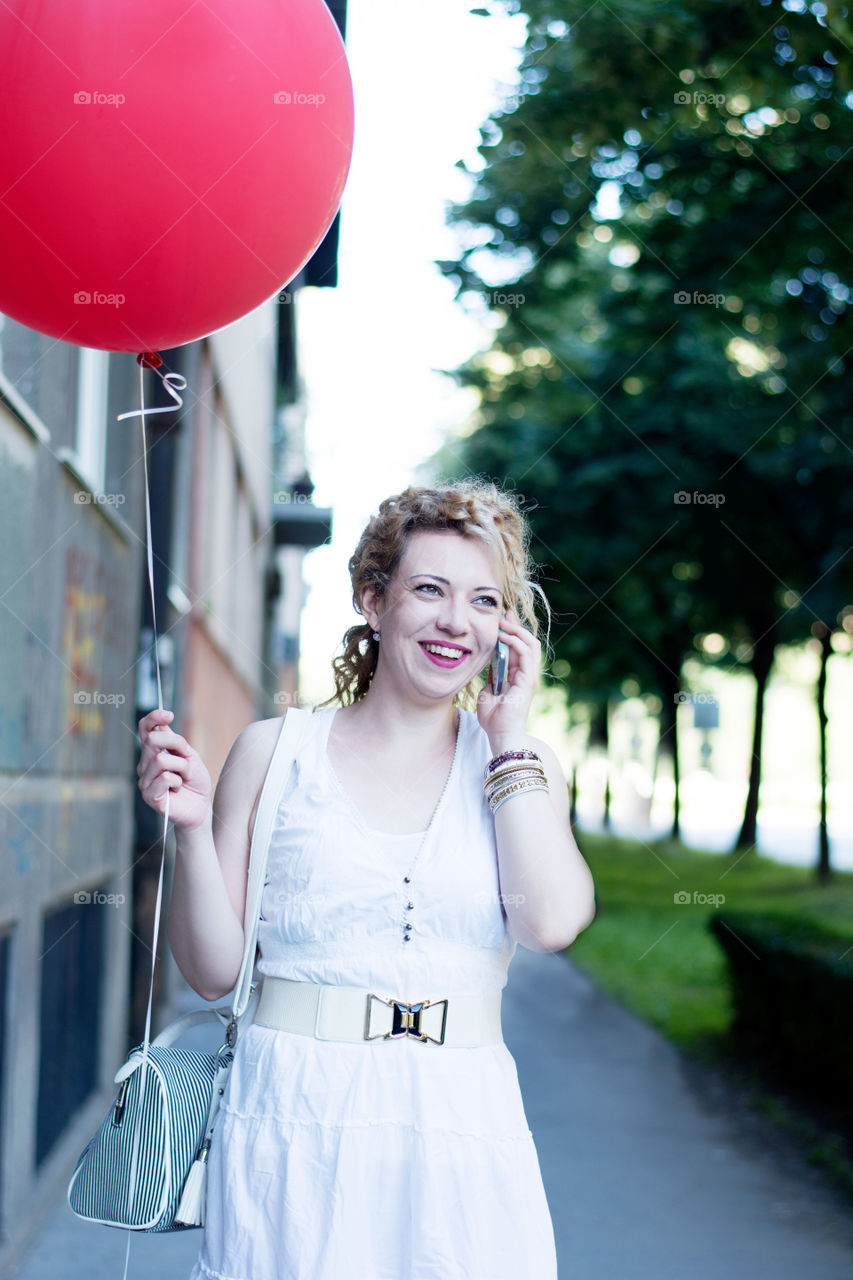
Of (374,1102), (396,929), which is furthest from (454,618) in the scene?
(374,1102)

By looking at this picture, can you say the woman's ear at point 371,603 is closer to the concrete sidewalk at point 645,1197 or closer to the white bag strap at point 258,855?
the white bag strap at point 258,855

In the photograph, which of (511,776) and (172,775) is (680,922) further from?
(172,775)

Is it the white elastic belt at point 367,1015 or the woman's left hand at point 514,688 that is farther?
the woman's left hand at point 514,688

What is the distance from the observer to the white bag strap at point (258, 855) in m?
2.24

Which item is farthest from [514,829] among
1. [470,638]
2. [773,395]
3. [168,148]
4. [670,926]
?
[670,926]

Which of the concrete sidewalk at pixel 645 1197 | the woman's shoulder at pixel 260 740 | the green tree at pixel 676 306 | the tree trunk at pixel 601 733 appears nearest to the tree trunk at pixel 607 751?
the tree trunk at pixel 601 733

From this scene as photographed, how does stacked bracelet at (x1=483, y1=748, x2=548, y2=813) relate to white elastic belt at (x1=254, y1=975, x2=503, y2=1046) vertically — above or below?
above

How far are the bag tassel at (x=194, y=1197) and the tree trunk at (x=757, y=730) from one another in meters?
14.2

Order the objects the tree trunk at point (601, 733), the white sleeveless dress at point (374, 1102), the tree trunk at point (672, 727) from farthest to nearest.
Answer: the tree trunk at point (601, 733) → the tree trunk at point (672, 727) → the white sleeveless dress at point (374, 1102)

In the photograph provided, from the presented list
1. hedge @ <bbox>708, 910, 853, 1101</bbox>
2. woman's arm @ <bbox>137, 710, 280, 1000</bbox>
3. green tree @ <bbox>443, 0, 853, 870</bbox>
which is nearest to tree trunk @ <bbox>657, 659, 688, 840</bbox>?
green tree @ <bbox>443, 0, 853, 870</bbox>

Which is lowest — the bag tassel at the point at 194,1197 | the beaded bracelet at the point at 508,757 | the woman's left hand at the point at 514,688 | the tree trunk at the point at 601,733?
the bag tassel at the point at 194,1197

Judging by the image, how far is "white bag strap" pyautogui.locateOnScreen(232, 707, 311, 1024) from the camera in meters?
2.24

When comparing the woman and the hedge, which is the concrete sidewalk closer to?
the hedge

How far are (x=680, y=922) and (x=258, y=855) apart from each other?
637 inches
